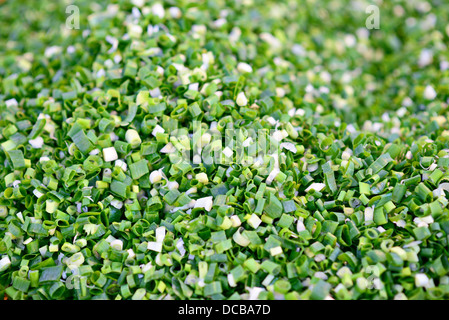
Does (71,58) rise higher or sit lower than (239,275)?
higher

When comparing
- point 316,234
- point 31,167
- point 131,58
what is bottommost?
point 316,234

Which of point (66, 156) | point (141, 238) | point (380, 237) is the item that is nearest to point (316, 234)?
point (380, 237)

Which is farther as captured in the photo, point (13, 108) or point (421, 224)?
point (13, 108)

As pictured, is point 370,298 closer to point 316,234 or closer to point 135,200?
point 316,234
